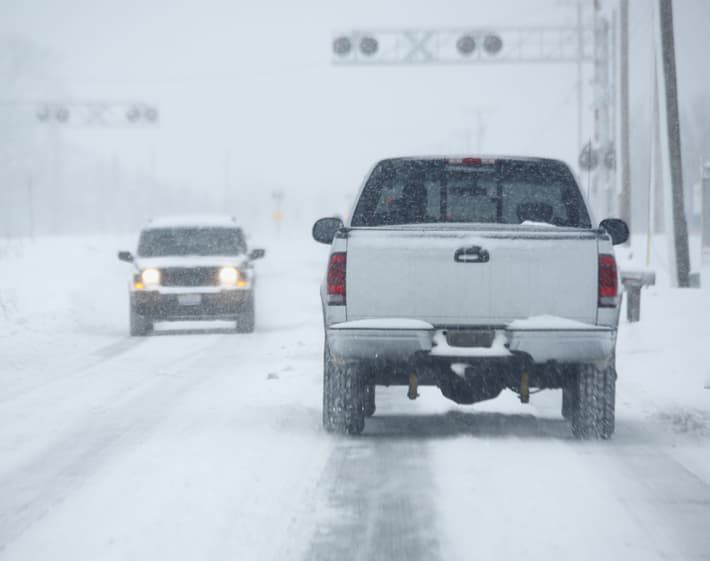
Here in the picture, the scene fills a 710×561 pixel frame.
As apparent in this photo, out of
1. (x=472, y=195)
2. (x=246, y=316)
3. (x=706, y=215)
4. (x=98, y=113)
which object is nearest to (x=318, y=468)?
(x=472, y=195)

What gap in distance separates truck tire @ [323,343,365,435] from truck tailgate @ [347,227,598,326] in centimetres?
60

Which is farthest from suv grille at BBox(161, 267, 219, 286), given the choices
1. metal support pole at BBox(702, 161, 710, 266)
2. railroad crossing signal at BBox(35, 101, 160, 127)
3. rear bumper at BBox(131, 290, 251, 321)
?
railroad crossing signal at BBox(35, 101, 160, 127)

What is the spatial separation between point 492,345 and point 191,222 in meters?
12.2

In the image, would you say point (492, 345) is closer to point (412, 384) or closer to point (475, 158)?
point (412, 384)

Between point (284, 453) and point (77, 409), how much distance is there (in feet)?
9.91

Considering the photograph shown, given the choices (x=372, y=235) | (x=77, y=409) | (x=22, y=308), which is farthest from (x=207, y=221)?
(x=372, y=235)

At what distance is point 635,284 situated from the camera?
16.7 metres

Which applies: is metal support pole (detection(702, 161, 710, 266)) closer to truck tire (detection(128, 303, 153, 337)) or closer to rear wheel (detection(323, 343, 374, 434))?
truck tire (detection(128, 303, 153, 337))

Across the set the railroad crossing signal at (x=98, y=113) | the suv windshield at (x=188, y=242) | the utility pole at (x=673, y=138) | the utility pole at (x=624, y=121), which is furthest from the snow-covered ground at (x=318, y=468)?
the railroad crossing signal at (x=98, y=113)

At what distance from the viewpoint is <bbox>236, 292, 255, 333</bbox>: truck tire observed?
18.4 meters

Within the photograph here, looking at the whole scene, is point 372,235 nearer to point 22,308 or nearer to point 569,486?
point 569,486

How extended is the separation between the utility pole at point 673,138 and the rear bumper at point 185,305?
25.6ft

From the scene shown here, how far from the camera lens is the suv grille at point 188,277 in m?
18.0

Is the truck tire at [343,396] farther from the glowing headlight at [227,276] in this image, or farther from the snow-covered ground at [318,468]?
the glowing headlight at [227,276]
